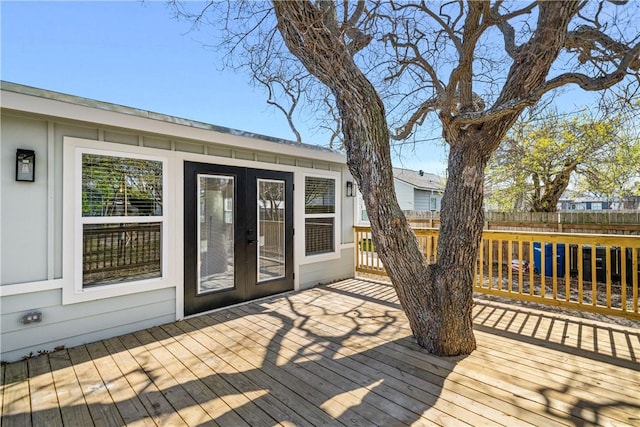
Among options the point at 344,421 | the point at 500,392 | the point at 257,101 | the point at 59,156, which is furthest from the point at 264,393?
the point at 257,101

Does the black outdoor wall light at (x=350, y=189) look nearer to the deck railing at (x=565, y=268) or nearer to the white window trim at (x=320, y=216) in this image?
the white window trim at (x=320, y=216)

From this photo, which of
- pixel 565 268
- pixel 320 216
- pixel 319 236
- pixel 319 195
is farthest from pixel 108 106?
pixel 565 268

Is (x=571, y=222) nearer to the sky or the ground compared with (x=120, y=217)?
nearer to the ground

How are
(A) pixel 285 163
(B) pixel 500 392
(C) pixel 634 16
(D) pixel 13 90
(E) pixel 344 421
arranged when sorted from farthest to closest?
(A) pixel 285 163
(C) pixel 634 16
(D) pixel 13 90
(B) pixel 500 392
(E) pixel 344 421

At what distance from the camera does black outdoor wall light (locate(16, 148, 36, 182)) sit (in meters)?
2.72

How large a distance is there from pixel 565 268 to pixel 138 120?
5674 millimetres

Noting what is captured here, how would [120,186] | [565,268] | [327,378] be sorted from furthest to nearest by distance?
[565,268]
[120,186]
[327,378]

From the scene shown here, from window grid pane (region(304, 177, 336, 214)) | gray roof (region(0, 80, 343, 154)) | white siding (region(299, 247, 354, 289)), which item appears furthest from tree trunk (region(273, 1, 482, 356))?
white siding (region(299, 247, 354, 289))

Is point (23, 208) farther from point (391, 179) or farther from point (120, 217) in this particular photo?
point (391, 179)

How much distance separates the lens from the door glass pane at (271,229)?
4562 millimetres

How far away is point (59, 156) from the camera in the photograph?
9.62 feet

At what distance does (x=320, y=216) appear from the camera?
5484 mm

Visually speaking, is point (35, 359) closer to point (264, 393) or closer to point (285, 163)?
point (264, 393)

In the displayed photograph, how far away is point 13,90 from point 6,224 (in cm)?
112
